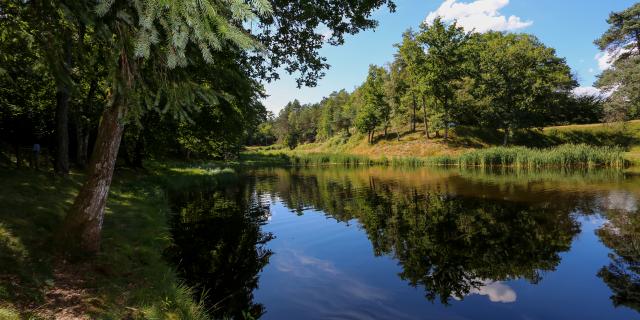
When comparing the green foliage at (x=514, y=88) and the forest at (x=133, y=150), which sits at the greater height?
the green foliage at (x=514, y=88)

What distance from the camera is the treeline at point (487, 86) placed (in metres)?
50.1

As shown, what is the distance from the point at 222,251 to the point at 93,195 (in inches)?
183

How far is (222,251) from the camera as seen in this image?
11.0 metres

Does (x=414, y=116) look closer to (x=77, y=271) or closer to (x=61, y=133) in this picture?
(x=61, y=133)

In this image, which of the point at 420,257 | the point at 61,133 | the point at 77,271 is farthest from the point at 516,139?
the point at 77,271

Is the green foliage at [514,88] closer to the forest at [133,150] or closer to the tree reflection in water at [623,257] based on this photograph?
the forest at [133,150]

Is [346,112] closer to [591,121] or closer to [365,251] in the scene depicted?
[591,121]

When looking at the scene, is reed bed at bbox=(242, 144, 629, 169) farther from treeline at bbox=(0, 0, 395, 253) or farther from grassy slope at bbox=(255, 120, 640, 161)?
treeline at bbox=(0, 0, 395, 253)

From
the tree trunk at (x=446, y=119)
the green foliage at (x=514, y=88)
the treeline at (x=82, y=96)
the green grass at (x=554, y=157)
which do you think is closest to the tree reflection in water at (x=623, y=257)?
the treeline at (x=82, y=96)

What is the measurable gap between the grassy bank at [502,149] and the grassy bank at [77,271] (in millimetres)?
39223

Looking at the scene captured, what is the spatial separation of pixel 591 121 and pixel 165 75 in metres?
78.8

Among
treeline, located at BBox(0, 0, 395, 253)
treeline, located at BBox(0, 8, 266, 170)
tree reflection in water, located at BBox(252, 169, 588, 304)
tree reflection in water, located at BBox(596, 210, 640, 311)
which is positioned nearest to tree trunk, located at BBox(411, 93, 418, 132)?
treeline, located at BBox(0, 8, 266, 170)

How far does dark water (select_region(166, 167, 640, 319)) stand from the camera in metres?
7.39

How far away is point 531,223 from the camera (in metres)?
13.4
